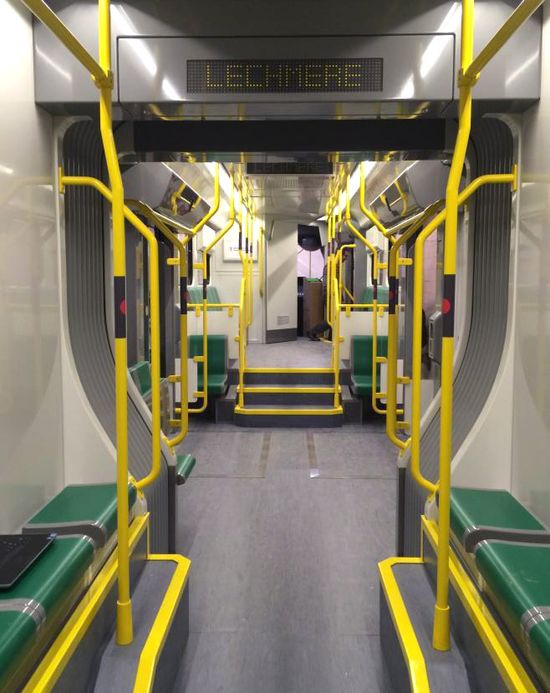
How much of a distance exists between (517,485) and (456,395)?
53 centimetres

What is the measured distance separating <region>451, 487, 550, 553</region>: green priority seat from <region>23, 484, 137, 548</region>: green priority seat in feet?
4.60

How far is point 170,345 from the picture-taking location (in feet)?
20.3

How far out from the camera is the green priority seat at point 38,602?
55.0 inches

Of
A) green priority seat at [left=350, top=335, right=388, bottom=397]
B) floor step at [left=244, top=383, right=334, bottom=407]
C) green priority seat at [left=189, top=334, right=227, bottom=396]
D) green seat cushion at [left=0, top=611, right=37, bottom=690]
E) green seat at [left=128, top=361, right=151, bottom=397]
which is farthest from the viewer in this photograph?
green priority seat at [left=189, top=334, right=227, bottom=396]

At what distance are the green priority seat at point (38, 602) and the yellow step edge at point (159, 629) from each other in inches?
11.9

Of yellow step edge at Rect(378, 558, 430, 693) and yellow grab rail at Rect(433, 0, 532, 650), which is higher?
yellow grab rail at Rect(433, 0, 532, 650)

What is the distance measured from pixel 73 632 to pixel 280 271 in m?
8.73

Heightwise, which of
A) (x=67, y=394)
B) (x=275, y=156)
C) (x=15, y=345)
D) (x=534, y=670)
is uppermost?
(x=275, y=156)

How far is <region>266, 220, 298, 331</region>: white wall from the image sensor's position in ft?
33.1

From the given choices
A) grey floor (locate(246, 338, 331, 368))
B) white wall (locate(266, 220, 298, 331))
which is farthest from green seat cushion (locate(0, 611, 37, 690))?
white wall (locate(266, 220, 298, 331))

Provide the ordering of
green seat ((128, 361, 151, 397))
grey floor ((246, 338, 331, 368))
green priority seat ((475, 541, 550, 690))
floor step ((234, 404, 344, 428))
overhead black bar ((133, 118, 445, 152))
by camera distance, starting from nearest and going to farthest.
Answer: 1. green priority seat ((475, 541, 550, 690))
2. overhead black bar ((133, 118, 445, 152))
3. green seat ((128, 361, 151, 397))
4. floor step ((234, 404, 344, 428))
5. grey floor ((246, 338, 331, 368))

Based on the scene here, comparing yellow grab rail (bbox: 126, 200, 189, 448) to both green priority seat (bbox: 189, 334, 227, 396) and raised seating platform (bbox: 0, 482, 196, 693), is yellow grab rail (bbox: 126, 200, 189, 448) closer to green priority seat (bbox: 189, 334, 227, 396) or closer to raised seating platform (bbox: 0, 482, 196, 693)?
raised seating platform (bbox: 0, 482, 196, 693)

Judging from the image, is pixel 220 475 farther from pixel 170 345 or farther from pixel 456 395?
pixel 456 395

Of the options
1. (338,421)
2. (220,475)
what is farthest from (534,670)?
(338,421)
